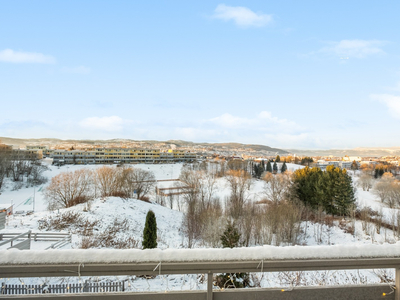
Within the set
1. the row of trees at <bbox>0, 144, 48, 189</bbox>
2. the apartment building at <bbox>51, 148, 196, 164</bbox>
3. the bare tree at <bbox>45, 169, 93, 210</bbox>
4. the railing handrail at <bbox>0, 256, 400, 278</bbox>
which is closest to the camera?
the railing handrail at <bbox>0, 256, 400, 278</bbox>

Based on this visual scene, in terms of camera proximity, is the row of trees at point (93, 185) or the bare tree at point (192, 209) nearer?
the bare tree at point (192, 209)

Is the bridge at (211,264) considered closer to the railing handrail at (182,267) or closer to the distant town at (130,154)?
the railing handrail at (182,267)

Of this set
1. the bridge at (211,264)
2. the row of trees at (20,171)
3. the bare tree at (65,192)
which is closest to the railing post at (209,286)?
the bridge at (211,264)

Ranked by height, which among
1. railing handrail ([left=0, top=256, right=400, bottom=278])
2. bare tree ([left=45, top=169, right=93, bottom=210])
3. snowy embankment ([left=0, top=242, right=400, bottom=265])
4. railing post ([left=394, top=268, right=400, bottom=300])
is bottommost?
bare tree ([left=45, top=169, right=93, bottom=210])

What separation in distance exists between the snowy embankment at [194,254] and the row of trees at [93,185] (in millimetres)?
24791

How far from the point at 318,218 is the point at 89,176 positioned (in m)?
26.6

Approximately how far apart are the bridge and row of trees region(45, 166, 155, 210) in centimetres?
2481

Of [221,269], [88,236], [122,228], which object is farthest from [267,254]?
[122,228]

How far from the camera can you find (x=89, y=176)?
2952 centimetres

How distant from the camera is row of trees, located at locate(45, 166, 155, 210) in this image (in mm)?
24359

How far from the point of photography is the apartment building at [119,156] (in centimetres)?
6850

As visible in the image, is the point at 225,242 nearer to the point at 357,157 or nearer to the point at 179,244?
the point at 179,244

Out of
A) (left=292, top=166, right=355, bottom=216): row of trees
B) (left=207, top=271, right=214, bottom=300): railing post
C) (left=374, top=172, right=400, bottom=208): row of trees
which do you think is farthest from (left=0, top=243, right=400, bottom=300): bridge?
(left=374, top=172, right=400, bottom=208): row of trees

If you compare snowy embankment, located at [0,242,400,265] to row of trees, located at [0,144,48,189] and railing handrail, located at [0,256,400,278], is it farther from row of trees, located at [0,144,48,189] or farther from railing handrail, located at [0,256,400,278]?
row of trees, located at [0,144,48,189]
